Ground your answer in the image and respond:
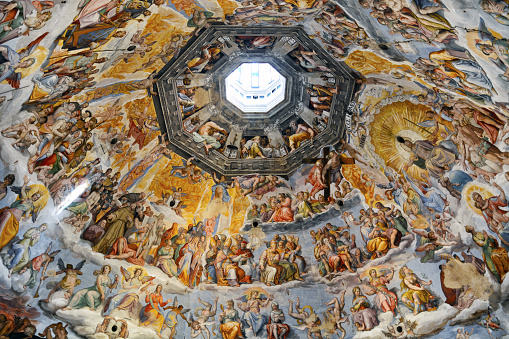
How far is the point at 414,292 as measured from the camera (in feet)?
44.2

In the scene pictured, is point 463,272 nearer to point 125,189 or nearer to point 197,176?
point 197,176

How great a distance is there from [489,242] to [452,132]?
9.89 ft

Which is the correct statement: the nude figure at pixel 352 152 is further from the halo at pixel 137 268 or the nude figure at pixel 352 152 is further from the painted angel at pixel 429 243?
the halo at pixel 137 268

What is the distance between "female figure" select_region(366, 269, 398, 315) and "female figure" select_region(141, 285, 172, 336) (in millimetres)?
6226

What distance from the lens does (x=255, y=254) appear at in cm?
1514

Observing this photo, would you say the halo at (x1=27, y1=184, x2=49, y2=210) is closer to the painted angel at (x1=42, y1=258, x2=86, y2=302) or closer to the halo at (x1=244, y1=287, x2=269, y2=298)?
the painted angel at (x1=42, y1=258, x2=86, y2=302)

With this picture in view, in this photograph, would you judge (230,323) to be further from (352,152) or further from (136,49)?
(136,49)

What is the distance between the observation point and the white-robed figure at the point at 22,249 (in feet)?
37.2

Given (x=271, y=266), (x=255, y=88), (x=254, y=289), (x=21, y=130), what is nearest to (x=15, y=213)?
(x=21, y=130)

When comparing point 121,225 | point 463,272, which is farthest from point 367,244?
point 121,225

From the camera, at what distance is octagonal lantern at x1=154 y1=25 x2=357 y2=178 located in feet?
40.7

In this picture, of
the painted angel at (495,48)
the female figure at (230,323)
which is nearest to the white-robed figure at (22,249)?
the female figure at (230,323)

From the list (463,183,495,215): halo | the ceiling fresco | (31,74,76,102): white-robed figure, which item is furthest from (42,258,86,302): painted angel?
(463,183,495,215): halo

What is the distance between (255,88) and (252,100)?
575mm
